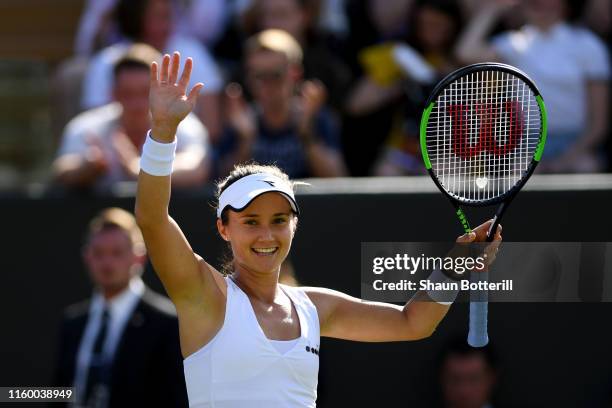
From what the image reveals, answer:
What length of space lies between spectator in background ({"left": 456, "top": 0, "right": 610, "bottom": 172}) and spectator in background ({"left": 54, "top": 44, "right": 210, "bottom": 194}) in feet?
5.37

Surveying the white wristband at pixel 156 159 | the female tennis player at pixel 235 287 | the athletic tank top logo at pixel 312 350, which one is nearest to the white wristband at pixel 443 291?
the female tennis player at pixel 235 287

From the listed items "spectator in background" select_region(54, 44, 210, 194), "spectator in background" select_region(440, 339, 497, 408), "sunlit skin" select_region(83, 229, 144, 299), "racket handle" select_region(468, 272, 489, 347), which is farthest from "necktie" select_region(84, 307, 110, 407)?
"racket handle" select_region(468, 272, 489, 347)

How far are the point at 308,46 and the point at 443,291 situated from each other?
378 cm

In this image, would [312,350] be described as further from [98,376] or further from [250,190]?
[98,376]

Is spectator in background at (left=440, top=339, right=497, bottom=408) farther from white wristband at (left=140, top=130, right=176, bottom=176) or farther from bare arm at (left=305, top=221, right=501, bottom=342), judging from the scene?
white wristband at (left=140, top=130, right=176, bottom=176)

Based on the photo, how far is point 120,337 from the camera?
6.07 m

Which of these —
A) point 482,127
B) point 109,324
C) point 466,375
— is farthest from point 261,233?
point 466,375

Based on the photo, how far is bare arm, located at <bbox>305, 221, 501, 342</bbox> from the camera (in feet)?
12.6

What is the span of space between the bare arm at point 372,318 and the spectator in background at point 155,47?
339 cm

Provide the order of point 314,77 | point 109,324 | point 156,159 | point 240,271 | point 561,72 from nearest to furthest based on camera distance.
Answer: point 156,159 < point 240,271 < point 109,324 < point 561,72 < point 314,77

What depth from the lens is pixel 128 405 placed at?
5934mm

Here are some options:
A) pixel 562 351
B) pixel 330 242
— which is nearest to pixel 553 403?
pixel 562 351

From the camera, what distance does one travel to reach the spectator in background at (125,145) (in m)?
Result: 6.52

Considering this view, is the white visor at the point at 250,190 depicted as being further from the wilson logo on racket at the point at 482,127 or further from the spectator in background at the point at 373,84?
the spectator in background at the point at 373,84
